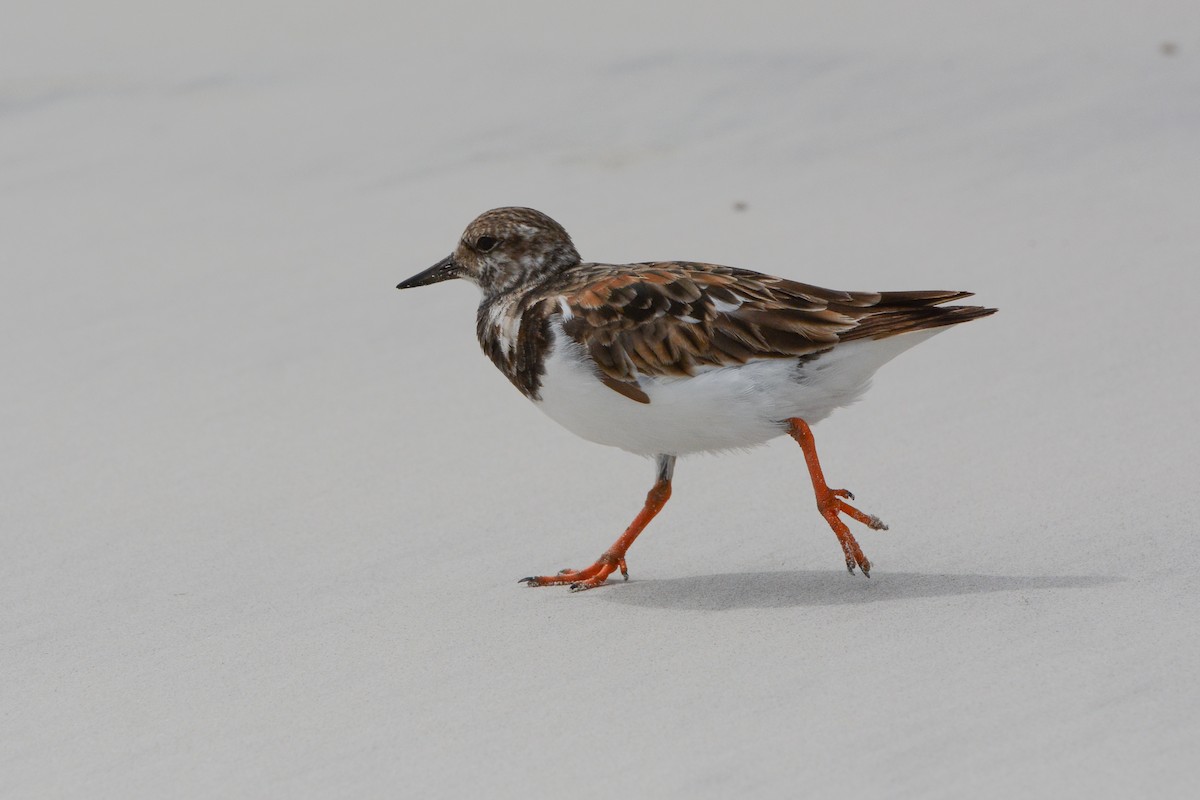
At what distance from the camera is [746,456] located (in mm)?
5945

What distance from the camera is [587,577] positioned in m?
4.91

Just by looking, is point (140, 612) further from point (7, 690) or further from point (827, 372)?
point (827, 372)

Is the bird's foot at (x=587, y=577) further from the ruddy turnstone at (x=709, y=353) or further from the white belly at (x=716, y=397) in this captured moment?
the white belly at (x=716, y=397)

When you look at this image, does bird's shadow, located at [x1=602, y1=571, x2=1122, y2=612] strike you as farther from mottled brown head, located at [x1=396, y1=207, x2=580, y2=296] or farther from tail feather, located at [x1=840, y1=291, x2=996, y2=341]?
mottled brown head, located at [x1=396, y1=207, x2=580, y2=296]

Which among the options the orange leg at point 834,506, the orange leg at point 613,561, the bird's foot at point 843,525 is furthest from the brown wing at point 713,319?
the orange leg at point 613,561

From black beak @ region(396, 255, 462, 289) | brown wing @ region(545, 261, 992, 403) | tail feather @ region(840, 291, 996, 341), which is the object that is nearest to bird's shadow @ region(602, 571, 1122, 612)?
brown wing @ region(545, 261, 992, 403)

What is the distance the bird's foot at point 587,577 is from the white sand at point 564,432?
0.22 feet

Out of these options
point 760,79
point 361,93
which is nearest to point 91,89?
point 361,93

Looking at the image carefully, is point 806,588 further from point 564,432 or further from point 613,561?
point 564,432

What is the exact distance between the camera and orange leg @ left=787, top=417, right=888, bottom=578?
178 inches

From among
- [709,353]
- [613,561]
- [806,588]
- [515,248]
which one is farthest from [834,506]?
[515,248]

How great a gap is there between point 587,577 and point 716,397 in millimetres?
822

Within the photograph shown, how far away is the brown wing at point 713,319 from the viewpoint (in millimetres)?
4535

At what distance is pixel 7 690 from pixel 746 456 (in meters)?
2.95
